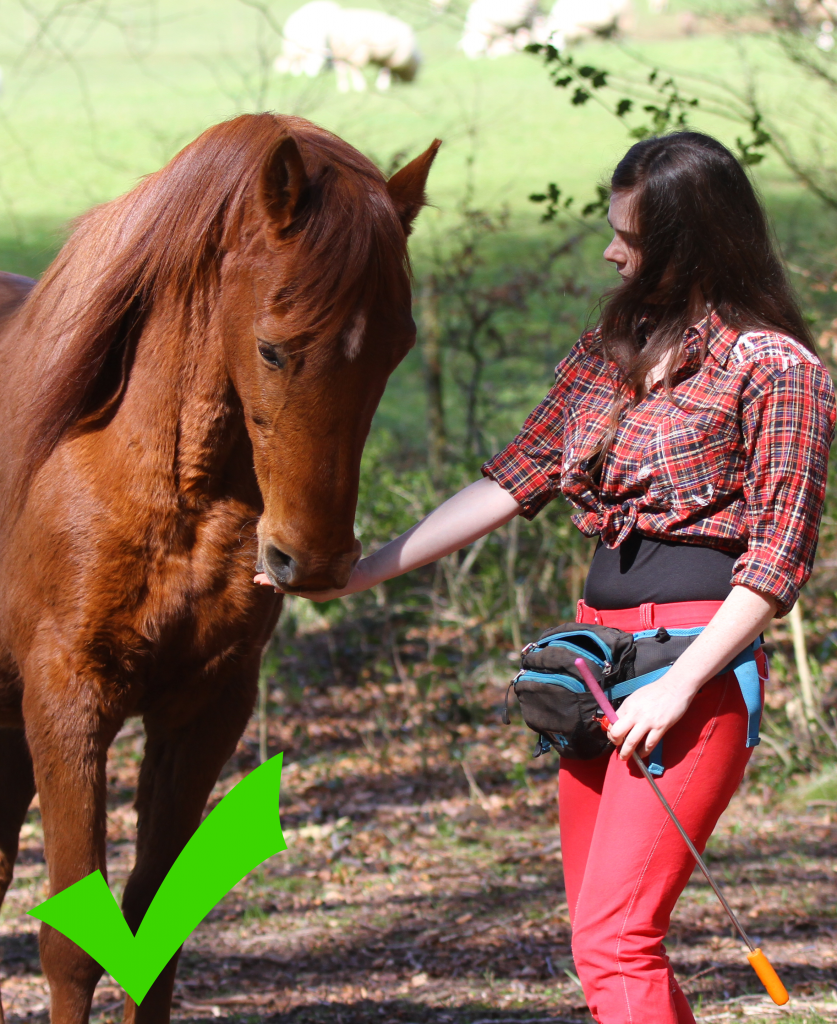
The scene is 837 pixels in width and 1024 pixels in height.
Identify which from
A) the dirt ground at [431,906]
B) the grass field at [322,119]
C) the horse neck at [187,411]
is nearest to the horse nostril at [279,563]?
the horse neck at [187,411]

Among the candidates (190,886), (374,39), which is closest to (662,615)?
(190,886)

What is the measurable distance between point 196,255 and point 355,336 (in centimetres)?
46

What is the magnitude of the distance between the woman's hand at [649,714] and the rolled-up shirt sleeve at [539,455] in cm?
58

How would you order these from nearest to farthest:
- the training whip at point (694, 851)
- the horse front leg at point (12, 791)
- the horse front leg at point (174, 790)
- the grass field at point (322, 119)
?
the training whip at point (694, 851) → the horse front leg at point (174, 790) → the horse front leg at point (12, 791) → the grass field at point (322, 119)

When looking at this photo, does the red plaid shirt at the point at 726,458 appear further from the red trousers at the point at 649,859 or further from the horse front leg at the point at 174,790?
the horse front leg at the point at 174,790

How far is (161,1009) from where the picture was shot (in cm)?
246

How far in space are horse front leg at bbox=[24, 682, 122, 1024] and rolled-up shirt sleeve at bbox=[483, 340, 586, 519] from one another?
100 cm

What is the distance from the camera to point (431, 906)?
155 inches

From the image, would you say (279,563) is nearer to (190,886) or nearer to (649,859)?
(190,886)

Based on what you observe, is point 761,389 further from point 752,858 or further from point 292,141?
point 752,858

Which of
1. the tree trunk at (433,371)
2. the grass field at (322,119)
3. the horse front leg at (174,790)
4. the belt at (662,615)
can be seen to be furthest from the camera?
the grass field at (322,119)

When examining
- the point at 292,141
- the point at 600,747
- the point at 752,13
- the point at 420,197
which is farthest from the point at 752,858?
the point at 752,13

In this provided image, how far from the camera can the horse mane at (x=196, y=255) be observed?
1.90 meters

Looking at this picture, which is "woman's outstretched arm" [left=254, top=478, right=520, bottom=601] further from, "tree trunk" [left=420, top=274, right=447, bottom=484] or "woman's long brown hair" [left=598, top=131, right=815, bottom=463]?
"tree trunk" [left=420, top=274, right=447, bottom=484]
